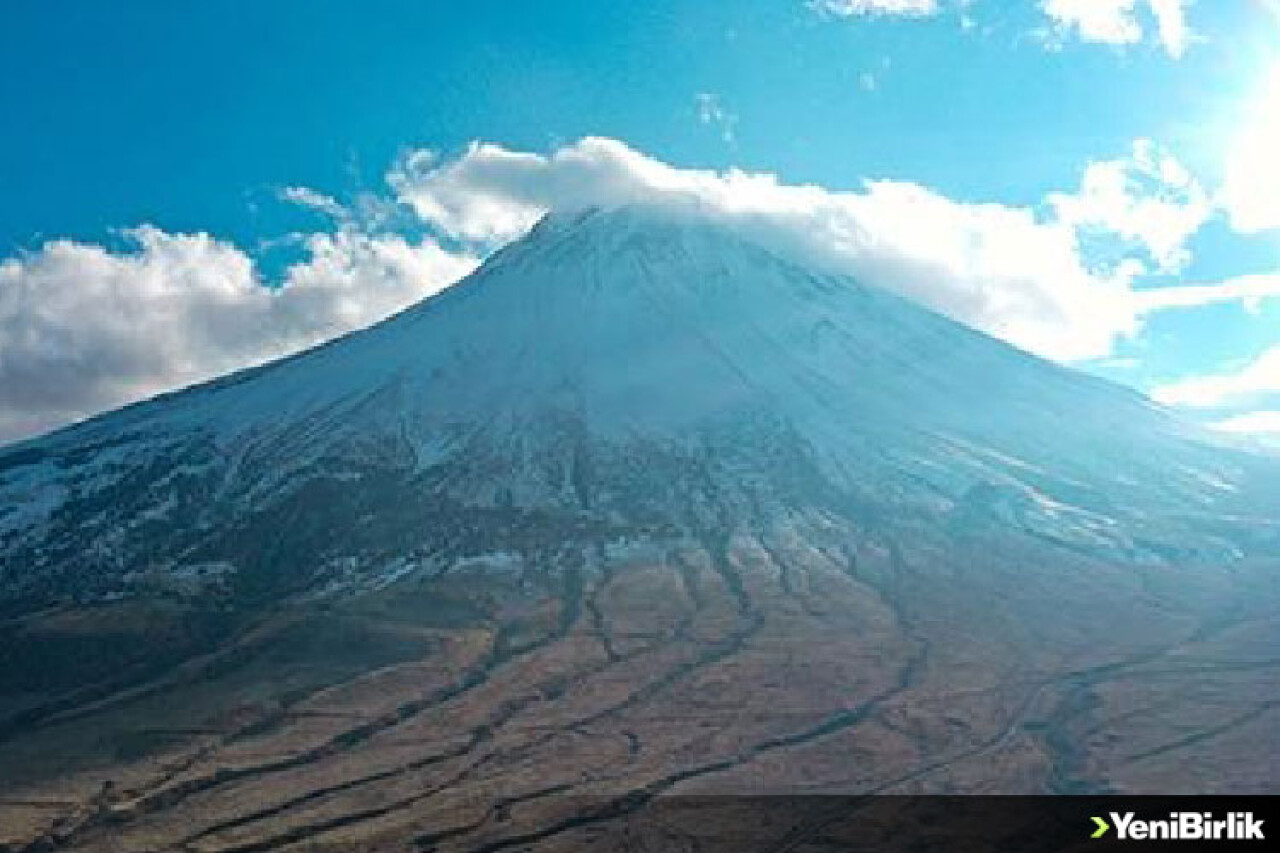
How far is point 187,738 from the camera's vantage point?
586 feet

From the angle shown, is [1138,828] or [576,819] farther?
[576,819]

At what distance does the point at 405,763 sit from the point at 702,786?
34.4 metres

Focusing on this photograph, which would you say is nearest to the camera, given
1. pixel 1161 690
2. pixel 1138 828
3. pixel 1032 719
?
pixel 1138 828

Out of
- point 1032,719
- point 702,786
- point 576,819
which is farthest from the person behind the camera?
point 1032,719

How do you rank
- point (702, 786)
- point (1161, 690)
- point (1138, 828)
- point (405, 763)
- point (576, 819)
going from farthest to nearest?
point (1161, 690)
point (405, 763)
point (702, 786)
point (576, 819)
point (1138, 828)

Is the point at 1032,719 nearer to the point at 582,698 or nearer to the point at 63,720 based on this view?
the point at 582,698

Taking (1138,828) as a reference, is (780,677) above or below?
above

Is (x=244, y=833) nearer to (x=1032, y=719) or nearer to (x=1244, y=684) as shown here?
(x=1032, y=719)

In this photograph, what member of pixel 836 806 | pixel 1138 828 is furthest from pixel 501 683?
pixel 1138 828

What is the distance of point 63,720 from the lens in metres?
192

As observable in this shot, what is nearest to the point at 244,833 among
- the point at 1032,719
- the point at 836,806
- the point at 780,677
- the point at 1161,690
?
the point at 836,806

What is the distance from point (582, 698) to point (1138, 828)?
98087 mm

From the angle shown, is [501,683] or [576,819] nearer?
[576,819]

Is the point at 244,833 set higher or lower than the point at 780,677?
lower
